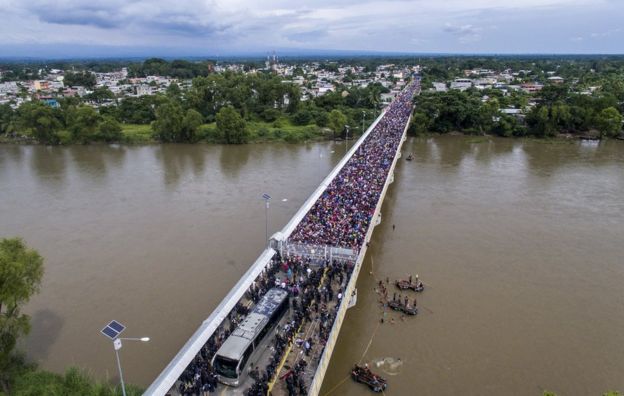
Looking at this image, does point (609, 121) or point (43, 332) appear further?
point (609, 121)

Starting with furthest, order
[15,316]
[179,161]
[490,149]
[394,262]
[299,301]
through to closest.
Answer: [490,149] → [179,161] → [394,262] → [299,301] → [15,316]

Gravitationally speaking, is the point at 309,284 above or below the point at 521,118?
below

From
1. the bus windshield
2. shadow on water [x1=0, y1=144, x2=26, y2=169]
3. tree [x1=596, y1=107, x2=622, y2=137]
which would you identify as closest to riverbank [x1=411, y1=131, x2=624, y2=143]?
tree [x1=596, y1=107, x2=622, y2=137]

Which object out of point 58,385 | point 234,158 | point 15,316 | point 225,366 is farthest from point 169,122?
point 225,366

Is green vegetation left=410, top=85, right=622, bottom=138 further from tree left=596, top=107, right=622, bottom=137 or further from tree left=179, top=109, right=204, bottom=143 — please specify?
tree left=179, top=109, right=204, bottom=143

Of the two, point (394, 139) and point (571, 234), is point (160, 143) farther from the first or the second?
point (571, 234)

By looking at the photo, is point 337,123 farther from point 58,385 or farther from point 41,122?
point 58,385
